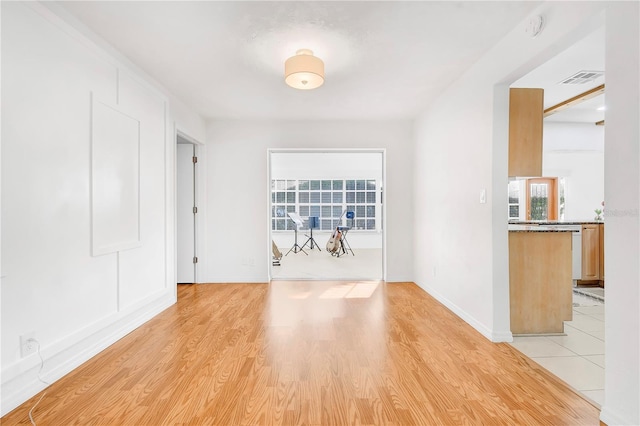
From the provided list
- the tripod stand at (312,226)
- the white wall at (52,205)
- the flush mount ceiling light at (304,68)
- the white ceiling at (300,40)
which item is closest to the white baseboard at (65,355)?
the white wall at (52,205)

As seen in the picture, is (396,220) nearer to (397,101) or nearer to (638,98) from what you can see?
(397,101)

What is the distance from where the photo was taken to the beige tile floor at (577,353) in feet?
6.32

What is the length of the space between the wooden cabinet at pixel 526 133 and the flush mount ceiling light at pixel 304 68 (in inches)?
70.6

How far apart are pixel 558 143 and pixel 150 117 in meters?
6.42

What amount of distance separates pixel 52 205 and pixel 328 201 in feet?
24.8

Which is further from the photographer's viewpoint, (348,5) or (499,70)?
(499,70)

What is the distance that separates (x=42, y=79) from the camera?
1.92m

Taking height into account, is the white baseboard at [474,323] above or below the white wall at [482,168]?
below

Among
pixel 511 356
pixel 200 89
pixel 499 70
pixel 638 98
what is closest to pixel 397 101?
pixel 499 70

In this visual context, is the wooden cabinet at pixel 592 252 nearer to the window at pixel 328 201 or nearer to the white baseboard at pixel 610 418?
the white baseboard at pixel 610 418

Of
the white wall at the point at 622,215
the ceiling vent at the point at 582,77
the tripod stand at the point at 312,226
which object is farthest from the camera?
the tripod stand at the point at 312,226

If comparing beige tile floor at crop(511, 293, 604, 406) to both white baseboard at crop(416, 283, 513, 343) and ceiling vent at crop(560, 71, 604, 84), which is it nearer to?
white baseboard at crop(416, 283, 513, 343)

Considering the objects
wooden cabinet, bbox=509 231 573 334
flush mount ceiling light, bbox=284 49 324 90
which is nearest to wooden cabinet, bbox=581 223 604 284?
wooden cabinet, bbox=509 231 573 334

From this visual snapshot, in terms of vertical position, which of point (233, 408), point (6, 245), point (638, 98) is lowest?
point (233, 408)
